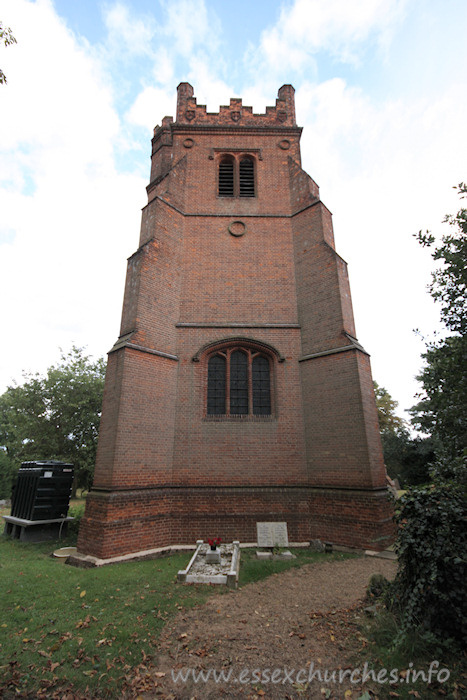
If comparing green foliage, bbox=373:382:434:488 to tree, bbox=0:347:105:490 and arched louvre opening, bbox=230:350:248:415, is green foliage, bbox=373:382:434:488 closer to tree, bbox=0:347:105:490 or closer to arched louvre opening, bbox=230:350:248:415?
arched louvre opening, bbox=230:350:248:415

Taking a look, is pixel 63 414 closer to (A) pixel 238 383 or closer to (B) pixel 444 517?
(A) pixel 238 383

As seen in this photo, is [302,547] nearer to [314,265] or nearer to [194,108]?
[314,265]

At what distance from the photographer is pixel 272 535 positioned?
324 inches

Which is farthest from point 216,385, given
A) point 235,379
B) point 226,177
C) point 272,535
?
point 226,177

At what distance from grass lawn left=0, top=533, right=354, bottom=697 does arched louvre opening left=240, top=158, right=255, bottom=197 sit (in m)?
11.7

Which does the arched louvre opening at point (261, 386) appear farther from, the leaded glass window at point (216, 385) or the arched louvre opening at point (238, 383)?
the leaded glass window at point (216, 385)

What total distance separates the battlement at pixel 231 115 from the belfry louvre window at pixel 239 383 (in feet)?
30.5

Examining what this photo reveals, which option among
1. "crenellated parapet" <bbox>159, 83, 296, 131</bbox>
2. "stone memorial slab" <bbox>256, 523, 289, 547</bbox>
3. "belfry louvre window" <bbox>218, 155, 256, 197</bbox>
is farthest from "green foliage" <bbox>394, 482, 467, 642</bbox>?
"crenellated parapet" <bbox>159, 83, 296, 131</bbox>

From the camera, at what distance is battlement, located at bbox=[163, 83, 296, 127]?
13.3 m

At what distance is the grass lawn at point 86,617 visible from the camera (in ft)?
11.1

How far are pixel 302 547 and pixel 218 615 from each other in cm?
429

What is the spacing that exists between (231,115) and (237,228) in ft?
17.1

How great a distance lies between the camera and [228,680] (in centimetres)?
A: 338

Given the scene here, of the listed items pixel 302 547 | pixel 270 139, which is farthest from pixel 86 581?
pixel 270 139
